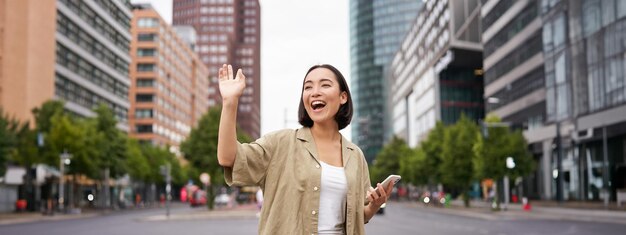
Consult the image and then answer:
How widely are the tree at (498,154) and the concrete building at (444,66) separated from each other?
39264 millimetres

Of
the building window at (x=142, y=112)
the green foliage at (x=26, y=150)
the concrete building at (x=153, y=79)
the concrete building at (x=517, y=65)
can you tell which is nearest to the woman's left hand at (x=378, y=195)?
the green foliage at (x=26, y=150)

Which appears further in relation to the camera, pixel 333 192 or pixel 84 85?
pixel 84 85

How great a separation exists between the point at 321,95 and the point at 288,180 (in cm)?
48

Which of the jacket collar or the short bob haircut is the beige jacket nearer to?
the jacket collar

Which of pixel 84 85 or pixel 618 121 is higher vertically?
pixel 84 85

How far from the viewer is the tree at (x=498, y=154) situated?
48969 millimetres

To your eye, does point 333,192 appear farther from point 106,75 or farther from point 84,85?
point 106,75

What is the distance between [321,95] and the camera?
3633 millimetres

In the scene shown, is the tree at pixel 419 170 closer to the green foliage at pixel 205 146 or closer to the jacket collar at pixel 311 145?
the green foliage at pixel 205 146

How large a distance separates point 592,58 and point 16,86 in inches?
1733

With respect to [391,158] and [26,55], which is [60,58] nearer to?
[26,55]

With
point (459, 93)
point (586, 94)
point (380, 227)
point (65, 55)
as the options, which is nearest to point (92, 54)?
point (65, 55)

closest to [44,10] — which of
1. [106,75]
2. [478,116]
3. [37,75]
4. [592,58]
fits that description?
[37,75]

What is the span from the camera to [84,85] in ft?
Result: 238
